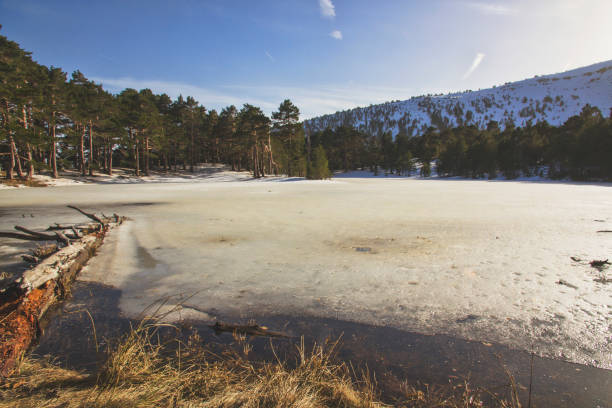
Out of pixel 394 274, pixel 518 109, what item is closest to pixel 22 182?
pixel 394 274

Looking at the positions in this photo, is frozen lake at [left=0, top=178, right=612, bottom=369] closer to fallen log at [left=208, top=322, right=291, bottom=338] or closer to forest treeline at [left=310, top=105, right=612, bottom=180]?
fallen log at [left=208, top=322, right=291, bottom=338]

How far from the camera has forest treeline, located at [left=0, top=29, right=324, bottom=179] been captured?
27609 mm

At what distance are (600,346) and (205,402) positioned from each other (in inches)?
129

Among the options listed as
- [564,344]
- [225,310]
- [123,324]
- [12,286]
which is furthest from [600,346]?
[12,286]

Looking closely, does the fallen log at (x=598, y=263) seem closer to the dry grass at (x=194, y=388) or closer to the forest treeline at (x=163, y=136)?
the dry grass at (x=194, y=388)

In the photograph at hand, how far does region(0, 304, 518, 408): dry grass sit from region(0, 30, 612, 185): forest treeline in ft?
113

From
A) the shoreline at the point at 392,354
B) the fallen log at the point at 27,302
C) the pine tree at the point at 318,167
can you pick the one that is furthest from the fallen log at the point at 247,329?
the pine tree at the point at 318,167

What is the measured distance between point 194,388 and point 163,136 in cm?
5150

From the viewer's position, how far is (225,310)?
10.3ft

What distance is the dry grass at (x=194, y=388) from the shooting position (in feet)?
5.14

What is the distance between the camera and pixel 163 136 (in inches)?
1811

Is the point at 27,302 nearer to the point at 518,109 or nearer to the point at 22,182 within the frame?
the point at 22,182

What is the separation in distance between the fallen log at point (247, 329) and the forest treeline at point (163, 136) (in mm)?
34260

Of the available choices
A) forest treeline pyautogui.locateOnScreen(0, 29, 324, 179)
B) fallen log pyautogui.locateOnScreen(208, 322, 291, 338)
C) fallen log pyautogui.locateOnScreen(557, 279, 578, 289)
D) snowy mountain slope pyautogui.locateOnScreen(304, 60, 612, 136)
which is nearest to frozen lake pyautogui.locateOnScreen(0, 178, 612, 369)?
fallen log pyautogui.locateOnScreen(557, 279, 578, 289)
